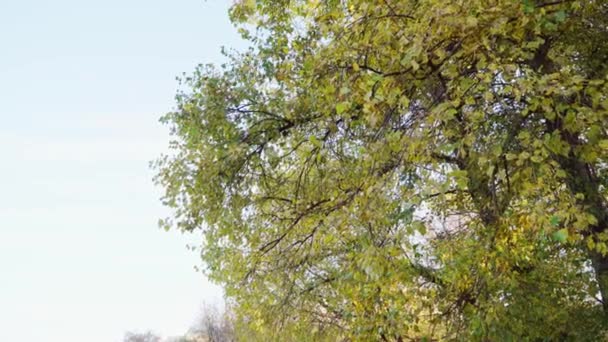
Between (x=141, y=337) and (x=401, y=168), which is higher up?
(x=141, y=337)

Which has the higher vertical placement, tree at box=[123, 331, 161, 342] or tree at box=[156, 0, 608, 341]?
tree at box=[123, 331, 161, 342]

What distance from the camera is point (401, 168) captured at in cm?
399

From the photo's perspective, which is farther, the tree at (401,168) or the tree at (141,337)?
the tree at (141,337)

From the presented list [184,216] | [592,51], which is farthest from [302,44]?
[592,51]

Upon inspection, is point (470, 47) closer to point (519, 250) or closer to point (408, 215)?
point (408, 215)

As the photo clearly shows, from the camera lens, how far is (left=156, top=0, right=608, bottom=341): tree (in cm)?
379

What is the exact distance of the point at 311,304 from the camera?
8258 millimetres

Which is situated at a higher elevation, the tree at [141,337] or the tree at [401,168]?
the tree at [141,337]

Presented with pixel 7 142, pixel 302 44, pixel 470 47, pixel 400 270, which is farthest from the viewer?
pixel 7 142

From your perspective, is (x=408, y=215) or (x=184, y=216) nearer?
(x=408, y=215)

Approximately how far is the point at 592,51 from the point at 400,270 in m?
3.07

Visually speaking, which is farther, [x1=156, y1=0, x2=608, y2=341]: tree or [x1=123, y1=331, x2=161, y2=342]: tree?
[x1=123, y1=331, x2=161, y2=342]: tree

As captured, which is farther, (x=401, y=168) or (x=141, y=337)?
(x=141, y=337)

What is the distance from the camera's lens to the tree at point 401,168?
3.79m
